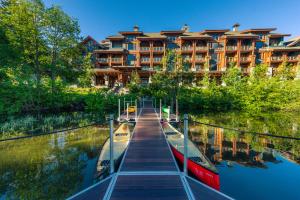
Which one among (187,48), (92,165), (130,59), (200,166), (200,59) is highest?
(187,48)

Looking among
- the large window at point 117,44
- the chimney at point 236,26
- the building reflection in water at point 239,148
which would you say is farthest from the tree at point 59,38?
the chimney at point 236,26

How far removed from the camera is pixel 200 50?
40500 millimetres

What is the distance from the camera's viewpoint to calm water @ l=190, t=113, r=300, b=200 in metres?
6.74

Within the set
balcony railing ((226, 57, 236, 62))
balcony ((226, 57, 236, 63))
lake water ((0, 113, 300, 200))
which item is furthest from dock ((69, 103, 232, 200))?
balcony railing ((226, 57, 236, 62))

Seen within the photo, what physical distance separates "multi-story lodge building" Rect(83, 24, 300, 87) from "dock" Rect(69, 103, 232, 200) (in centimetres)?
3273

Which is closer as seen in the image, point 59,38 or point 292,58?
point 59,38

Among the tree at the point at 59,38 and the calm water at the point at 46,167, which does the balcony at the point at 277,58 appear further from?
the calm water at the point at 46,167

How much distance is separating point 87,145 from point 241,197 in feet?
31.8

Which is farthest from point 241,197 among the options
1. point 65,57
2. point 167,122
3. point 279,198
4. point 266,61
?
point 266,61

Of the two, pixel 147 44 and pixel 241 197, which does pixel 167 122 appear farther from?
pixel 147 44

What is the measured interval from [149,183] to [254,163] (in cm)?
737

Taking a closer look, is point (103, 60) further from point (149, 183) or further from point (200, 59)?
point (149, 183)

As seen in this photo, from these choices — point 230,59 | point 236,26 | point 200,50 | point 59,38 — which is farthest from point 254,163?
point 236,26

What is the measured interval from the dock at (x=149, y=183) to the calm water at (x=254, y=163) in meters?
2.95
